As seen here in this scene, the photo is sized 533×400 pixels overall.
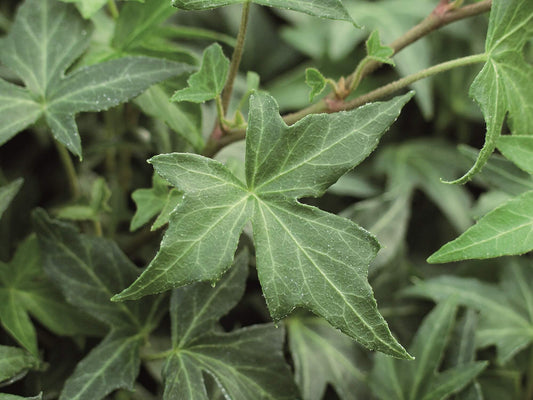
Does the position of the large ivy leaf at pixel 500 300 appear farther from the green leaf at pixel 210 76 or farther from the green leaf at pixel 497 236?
the green leaf at pixel 210 76

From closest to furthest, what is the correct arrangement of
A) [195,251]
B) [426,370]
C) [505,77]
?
[195,251]
[505,77]
[426,370]

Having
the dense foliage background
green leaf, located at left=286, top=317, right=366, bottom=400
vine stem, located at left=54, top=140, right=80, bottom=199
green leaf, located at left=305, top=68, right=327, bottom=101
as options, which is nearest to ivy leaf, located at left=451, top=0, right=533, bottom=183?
the dense foliage background

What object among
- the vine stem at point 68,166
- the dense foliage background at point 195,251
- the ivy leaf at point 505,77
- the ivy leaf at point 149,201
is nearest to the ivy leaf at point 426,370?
the dense foliage background at point 195,251

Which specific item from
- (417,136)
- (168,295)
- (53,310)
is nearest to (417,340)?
(168,295)

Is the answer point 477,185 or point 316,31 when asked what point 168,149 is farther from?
point 477,185

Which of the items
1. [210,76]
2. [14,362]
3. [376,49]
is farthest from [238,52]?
[14,362]

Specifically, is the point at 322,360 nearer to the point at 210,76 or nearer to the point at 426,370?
the point at 426,370
